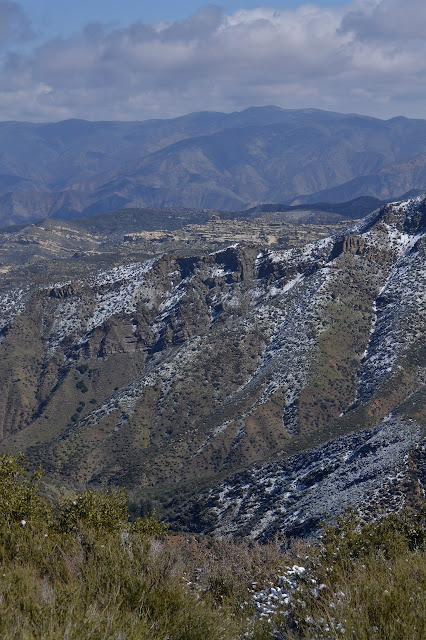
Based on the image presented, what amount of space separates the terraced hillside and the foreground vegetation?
114ft

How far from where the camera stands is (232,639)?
63.6 ft

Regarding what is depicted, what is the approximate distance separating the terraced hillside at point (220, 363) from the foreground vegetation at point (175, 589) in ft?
114

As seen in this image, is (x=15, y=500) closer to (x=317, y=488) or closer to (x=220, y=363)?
(x=317, y=488)

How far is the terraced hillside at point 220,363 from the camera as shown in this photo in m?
95.1

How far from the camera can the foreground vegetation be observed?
17.2m

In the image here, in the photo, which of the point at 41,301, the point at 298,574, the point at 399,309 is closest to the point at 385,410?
the point at 399,309

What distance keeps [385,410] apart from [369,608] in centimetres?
7916

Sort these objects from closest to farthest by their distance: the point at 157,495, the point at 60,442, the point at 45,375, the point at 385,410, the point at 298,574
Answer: the point at 298,574 < the point at 157,495 < the point at 385,410 < the point at 60,442 < the point at 45,375

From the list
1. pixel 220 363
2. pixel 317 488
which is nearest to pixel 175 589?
pixel 317 488

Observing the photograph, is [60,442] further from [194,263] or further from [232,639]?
[232,639]

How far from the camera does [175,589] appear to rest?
68.1ft

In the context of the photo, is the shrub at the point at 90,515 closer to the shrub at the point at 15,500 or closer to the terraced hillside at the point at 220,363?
the shrub at the point at 15,500

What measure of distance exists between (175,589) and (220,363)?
99590 millimetres

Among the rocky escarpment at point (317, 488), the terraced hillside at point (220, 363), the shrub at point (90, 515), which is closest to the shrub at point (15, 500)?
the shrub at point (90, 515)
